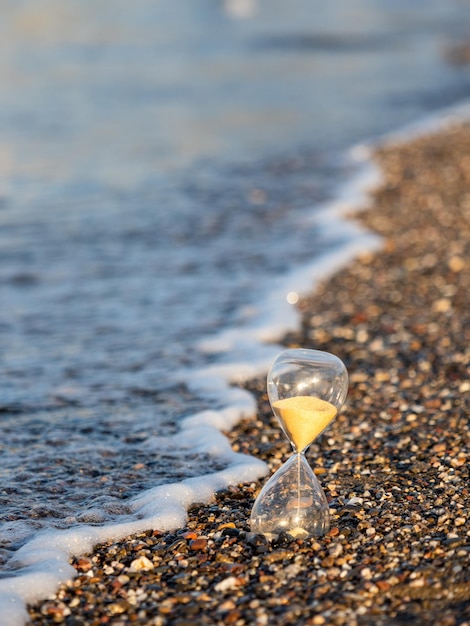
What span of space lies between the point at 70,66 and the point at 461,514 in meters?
21.3

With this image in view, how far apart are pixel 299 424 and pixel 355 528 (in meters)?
0.61

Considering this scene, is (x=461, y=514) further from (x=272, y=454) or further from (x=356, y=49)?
(x=356, y=49)

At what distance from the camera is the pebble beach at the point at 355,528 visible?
127 inches

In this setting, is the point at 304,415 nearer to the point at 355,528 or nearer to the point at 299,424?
the point at 299,424

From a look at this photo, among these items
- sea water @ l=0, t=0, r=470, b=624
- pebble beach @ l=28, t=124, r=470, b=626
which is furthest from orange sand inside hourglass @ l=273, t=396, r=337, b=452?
sea water @ l=0, t=0, r=470, b=624

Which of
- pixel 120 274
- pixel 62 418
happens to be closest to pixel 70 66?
pixel 120 274

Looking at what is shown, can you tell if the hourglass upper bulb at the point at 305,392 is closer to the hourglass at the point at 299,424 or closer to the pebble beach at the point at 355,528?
the hourglass at the point at 299,424

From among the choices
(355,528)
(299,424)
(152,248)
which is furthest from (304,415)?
(152,248)

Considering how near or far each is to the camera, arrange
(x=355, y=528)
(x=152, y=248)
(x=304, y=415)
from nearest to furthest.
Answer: (x=304, y=415), (x=355, y=528), (x=152, y=248)

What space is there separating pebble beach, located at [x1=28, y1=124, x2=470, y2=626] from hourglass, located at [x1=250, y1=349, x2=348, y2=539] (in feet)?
0.27

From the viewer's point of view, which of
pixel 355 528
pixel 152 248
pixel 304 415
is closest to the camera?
pixel 304 415

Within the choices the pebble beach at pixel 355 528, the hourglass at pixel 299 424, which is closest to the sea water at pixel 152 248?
the pebble beach at pixel 355 528

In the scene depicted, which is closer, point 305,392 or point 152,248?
point 305,392

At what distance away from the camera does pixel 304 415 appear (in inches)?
136
